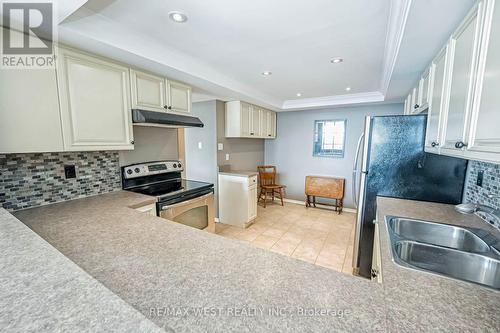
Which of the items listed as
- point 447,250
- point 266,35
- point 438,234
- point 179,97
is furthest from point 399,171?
point 179,97

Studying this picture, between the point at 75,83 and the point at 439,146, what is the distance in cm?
252

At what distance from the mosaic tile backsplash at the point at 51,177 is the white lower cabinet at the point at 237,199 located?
173cm

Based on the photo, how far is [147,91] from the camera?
6.75 feet

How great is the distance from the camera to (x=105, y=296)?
1.88 feet

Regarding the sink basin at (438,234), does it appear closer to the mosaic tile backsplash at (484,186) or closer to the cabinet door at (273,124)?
the mosaic tile backsplash at (484,186)

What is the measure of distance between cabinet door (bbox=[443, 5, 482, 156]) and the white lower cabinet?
8.32 ft

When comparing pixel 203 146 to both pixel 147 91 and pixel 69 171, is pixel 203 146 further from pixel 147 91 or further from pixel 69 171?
pixel 69 171

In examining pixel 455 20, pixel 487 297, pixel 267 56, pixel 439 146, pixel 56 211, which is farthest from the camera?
pixel 267 56

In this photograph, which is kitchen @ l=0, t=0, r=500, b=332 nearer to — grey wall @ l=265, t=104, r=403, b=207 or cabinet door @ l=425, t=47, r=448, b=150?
cabinet door @ l=425, t=47, r=448, b=150

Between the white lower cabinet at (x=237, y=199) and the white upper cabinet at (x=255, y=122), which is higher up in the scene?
the white upper cabinet at (x=255, y=122)

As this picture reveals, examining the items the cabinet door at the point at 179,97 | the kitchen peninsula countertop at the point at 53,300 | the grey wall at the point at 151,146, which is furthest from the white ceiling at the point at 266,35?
the kitchen peninsula countertop at the point at 53,300

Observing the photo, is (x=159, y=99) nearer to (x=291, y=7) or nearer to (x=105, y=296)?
(x=291, y=7)

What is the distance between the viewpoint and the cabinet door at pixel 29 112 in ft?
4.23

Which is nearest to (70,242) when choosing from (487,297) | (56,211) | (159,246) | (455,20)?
(159,246)
